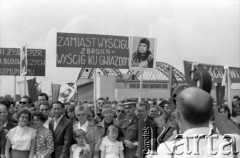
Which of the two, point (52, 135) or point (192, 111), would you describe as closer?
point (192, 111)

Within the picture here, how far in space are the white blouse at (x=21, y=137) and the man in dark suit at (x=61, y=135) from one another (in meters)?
0.34

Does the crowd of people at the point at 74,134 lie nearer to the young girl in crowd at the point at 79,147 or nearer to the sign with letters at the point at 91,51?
the young girl in crowd at the point at 79,147

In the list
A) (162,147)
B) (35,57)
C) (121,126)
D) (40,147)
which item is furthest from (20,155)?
(35,57)

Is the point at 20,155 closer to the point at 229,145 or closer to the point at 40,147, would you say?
the point at 40,147

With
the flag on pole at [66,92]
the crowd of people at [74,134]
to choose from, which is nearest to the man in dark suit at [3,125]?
the crowd of people at [74,134]

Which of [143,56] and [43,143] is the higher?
[143,56]

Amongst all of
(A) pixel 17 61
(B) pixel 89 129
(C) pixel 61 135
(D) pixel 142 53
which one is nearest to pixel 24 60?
(A) pixel 17 61

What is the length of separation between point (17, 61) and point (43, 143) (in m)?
9.43

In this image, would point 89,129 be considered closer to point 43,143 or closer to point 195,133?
point 43,143

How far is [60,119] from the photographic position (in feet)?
21.1

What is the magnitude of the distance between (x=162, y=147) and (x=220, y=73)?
1429 cm

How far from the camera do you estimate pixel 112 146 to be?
21.1 ft

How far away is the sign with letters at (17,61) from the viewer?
44.7ft

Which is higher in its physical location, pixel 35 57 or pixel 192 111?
pixel 35 57
